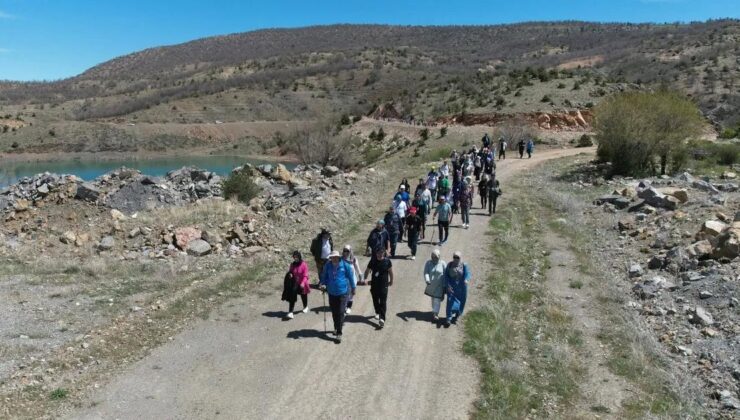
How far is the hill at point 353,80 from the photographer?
6003 cm

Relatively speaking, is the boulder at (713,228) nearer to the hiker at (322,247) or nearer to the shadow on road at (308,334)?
the hiker at (322,247)

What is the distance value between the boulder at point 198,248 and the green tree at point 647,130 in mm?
21196

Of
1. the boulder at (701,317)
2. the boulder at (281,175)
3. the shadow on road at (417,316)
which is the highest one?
the boulder at (281,175)

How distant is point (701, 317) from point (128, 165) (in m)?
64.6

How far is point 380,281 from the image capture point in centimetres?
1023

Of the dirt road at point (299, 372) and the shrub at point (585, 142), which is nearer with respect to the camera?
the dirt road at point (299, 372)

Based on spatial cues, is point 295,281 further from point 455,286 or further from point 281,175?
point 281,175

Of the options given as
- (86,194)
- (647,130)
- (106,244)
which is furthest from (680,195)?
(86,194)

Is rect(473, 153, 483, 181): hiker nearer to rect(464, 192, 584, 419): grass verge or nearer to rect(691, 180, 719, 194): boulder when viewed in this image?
rect(691, 180, 719, 194): boulder

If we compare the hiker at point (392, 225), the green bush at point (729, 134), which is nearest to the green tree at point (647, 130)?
the green bush at point (729, 134)

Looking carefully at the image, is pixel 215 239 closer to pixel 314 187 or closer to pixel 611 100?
pixel 314 187

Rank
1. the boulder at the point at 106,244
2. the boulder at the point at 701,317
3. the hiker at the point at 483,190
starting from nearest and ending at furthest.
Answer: the boulder at the point at 701,317 < the boulder at the point at 106,244 < the hiker at the point at 483,190

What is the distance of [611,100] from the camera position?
31125 millimetres

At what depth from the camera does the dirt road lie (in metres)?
7.75
